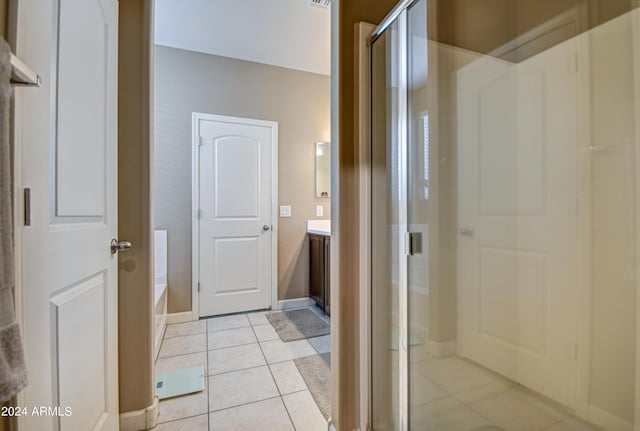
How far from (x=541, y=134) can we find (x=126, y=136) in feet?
6.88

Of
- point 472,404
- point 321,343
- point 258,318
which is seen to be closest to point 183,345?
point 258,318

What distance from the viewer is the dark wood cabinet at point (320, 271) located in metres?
2.90

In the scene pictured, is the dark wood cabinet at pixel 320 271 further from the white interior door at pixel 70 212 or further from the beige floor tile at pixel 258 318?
the white interior door at pixel 70 212

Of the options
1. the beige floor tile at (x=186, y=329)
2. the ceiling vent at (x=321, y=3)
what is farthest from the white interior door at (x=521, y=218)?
the beige floor tile at (x=186, y=329)

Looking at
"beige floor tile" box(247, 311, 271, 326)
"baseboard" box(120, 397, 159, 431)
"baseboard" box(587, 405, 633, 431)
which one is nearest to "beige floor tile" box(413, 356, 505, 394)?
"baseboard" box(587, 405, 633, 431)

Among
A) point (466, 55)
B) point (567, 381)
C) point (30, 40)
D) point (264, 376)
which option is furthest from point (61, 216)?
point (567, 381)

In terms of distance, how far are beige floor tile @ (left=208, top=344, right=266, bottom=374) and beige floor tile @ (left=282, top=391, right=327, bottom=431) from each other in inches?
18.0

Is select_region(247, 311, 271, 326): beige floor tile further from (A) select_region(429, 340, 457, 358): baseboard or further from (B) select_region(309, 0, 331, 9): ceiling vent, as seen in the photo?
(B) select_region(309, 0, 331, 9): ceiling vent

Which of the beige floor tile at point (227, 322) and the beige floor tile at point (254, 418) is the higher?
the beige floor tile at point (227, 322)

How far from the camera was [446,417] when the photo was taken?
55.0 inches

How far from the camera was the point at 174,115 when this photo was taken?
285 cm

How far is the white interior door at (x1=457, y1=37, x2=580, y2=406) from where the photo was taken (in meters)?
1.44

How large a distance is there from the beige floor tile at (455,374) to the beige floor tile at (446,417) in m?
0.08

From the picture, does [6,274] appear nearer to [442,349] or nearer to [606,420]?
[442,349]
